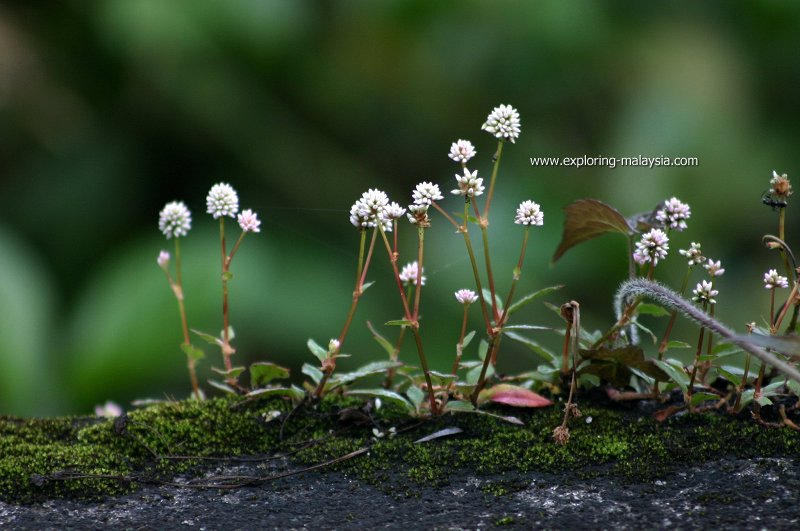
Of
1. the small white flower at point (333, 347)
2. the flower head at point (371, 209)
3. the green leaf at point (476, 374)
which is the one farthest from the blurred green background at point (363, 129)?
the flower head at point (371, 209)

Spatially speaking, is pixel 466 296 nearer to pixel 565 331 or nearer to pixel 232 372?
pixel 565 331

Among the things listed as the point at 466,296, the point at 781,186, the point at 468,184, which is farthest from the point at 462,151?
the point at 781,186

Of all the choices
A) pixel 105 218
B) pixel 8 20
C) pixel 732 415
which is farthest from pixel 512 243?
pixel 8 20

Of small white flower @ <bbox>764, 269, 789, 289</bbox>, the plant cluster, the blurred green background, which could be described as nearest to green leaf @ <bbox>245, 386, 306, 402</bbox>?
the plant cluster

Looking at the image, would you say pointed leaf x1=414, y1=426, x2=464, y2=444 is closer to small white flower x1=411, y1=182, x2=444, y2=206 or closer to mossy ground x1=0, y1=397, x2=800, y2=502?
mossy ground x1=0, y1=397, x2=800, y2=502

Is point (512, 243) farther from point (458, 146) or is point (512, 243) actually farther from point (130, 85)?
point (458, 146)

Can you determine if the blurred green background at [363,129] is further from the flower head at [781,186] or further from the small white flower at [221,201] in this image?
the flower head at [781,186]
